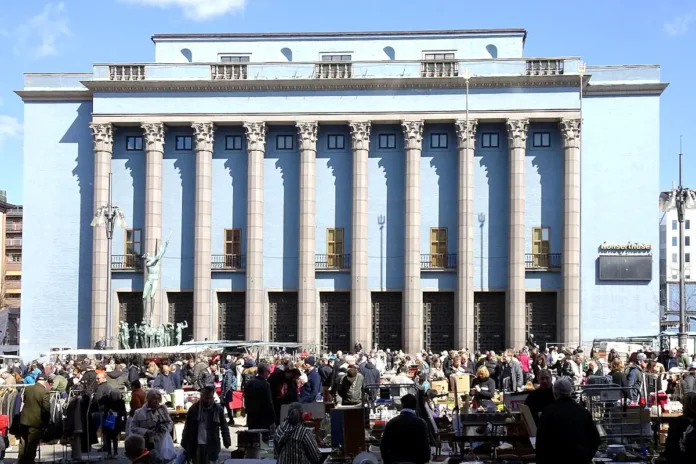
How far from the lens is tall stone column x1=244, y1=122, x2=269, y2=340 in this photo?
5450cm

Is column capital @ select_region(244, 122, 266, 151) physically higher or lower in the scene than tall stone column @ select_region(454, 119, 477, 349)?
higher

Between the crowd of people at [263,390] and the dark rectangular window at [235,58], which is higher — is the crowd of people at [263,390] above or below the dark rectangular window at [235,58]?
below

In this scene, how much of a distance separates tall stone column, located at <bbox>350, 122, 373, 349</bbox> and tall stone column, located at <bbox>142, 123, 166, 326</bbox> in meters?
9.25

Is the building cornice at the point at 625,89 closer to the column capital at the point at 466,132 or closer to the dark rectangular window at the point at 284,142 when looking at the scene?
the column capital at the point at 466,132

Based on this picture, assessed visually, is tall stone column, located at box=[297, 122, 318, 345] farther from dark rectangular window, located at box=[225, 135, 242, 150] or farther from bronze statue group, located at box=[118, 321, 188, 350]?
bronze statue group, located at box=[118, 321, 188, 350]

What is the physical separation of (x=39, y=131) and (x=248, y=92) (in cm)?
1093

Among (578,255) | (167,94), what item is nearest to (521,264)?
(578,255)

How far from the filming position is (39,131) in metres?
57.5

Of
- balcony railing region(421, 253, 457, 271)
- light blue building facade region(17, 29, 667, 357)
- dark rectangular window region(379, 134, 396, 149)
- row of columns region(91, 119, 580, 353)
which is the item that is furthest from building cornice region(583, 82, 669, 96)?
balcony railing region(421, 253, 457, 271)

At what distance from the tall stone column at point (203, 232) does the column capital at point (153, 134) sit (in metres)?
1.62

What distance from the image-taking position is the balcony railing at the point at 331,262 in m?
55.4

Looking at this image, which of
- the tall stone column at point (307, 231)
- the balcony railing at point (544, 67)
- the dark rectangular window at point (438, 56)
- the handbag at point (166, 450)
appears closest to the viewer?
the handbag at point (166, 450)

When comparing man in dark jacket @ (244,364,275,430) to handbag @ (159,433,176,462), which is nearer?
handbag @ (159,433,176,462)

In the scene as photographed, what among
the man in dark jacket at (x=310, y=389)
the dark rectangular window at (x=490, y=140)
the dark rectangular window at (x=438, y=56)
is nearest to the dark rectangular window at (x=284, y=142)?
the dark rectangular window at (x=438, y=56)
